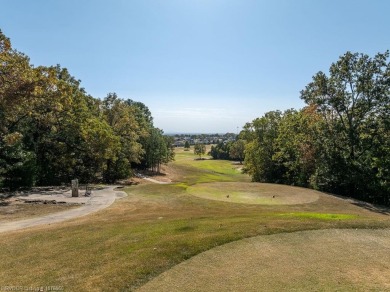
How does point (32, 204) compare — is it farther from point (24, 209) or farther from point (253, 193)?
point (253, 193)

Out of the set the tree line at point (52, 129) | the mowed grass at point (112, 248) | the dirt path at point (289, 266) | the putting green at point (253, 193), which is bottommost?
the putting green at point (253, 193)

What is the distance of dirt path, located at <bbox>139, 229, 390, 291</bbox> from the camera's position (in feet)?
25.0

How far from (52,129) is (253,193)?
2437cm

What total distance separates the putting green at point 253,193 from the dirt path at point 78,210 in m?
7.10

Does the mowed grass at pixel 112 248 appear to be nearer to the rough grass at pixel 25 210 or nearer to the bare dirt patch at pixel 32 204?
the rough grass at pixel 25 210

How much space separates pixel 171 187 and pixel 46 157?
19.0m

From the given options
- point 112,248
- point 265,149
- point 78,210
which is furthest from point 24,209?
point 265,149

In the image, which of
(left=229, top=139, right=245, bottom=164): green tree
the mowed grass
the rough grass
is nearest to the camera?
the mowed grass

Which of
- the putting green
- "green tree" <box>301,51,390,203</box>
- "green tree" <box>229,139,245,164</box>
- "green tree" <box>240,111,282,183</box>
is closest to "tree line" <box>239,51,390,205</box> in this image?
"green tree" <box>301,51,390,203</box>

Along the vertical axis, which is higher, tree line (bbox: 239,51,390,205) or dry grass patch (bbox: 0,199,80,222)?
tree line (bbox: 239,51,390,205)

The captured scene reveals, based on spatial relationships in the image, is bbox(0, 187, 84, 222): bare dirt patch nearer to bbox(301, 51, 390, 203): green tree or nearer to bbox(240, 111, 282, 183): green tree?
bbox(301, 51, 390, 203): green tree

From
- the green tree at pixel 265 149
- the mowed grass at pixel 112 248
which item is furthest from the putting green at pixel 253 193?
the green tree at pixel 265 149

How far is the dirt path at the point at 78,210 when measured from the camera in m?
16.8

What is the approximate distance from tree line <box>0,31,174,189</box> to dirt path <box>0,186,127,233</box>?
6.02 meters
